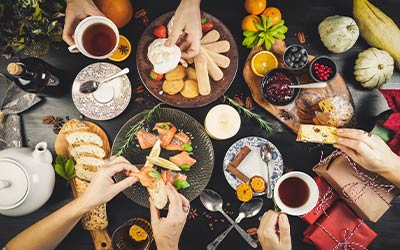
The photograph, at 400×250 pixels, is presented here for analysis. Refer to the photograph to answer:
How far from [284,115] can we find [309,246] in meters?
0.59

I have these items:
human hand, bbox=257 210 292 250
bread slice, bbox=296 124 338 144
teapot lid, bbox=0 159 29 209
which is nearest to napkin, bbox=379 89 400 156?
bread slice, bbox=296 124 338 144

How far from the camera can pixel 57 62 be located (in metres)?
1.70

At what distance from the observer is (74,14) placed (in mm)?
1500

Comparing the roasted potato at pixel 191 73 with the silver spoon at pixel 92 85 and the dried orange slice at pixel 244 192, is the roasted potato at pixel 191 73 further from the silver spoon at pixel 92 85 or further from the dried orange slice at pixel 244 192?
the dried orange slice at pixel 244 192

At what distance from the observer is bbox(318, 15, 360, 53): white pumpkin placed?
5.32ft

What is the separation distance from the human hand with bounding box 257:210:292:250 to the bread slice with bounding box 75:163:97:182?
739 millimetres

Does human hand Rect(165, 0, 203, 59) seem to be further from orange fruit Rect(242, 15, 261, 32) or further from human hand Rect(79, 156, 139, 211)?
human hand Rect(79, 156, 139, 211)

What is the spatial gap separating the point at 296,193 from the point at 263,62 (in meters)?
0.59

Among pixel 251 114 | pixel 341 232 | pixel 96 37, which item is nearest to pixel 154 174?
pixel 251 114

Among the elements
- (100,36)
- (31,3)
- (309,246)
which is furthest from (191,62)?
(309,246)

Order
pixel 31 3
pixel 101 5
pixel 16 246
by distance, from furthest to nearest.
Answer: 1. pixel 101 5
2. pixel 16 246
3. pixel 31 3

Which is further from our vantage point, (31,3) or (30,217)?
(30,217)

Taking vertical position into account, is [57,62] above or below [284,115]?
below

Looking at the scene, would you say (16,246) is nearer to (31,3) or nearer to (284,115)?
(31,3)
